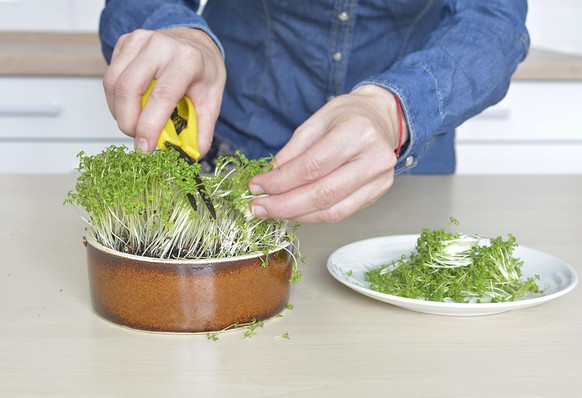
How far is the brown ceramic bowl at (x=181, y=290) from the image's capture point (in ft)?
2.31

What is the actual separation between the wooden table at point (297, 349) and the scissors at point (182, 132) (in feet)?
0.60

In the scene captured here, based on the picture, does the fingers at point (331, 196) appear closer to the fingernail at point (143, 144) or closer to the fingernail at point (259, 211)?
the fingernail at point (259, 211)

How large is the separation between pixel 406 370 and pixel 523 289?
0.67 feet

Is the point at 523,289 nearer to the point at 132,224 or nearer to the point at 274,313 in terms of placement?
the point at 274,313

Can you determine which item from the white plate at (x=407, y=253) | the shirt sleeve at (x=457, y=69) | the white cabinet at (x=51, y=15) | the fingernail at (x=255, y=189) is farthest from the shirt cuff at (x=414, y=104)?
the white cabinet at (x=51, y=15)

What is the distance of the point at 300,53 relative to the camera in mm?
1467

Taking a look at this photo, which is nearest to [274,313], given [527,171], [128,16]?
[128,16]

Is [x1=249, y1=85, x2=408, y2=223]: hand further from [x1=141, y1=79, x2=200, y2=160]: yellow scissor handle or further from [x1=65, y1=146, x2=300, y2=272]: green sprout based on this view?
[x1=141, y1=79, x2=200, y2=160]: yellow scissor handle

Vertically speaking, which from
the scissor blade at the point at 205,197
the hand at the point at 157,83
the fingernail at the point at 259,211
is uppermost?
the hand at the point at 157,83

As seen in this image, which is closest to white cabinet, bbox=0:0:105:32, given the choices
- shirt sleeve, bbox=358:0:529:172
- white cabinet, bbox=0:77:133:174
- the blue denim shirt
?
white cabinet, bbox=0:77:133:174

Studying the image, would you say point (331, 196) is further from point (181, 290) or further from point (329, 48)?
point (329, 48)

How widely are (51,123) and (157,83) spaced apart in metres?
1.43

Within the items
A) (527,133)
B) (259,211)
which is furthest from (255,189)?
(527,133)

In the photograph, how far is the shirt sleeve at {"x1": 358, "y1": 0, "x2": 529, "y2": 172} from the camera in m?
0.97
